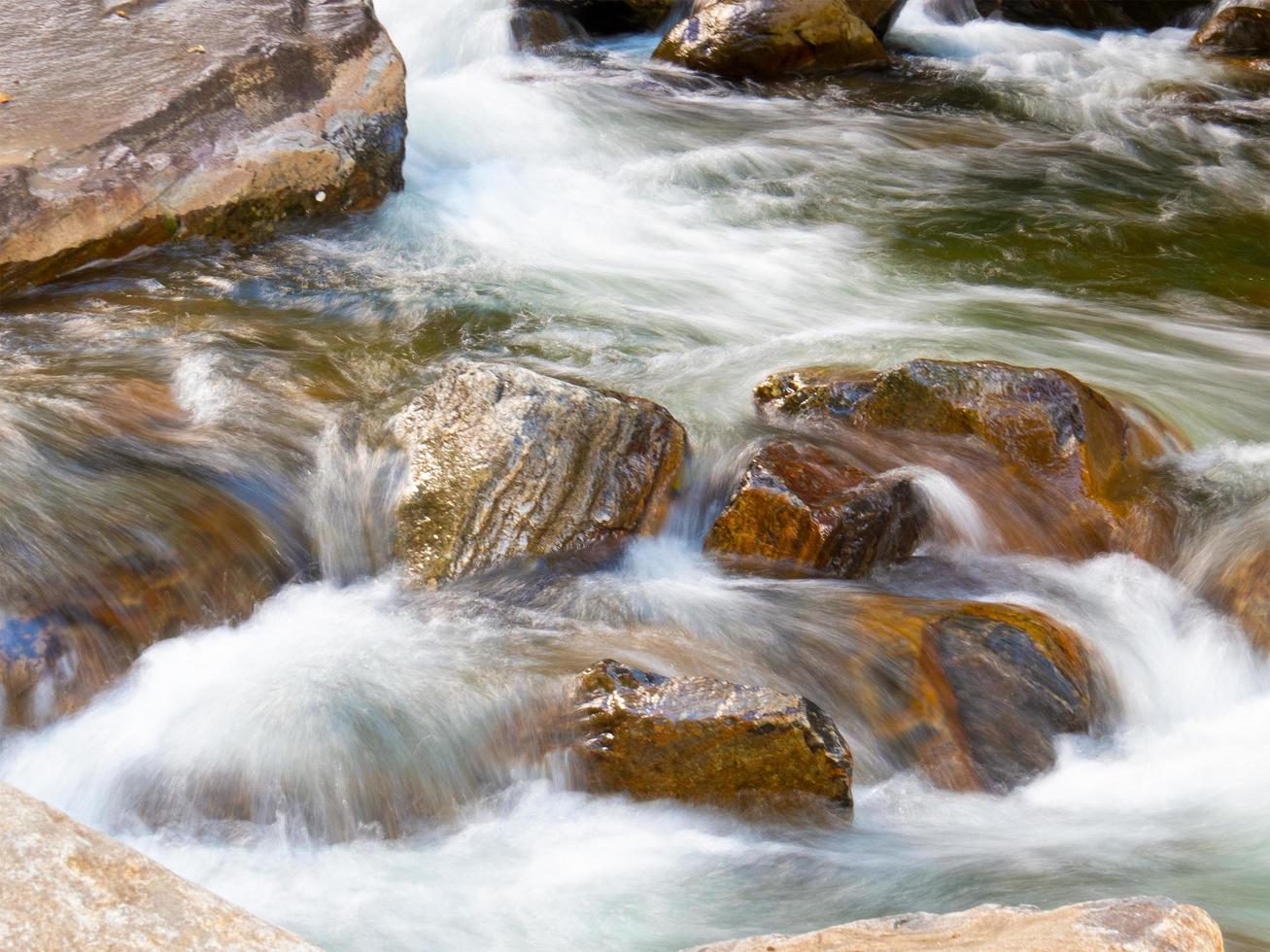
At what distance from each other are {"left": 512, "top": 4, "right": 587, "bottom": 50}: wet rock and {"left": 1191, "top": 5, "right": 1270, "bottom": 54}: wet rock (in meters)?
5.55

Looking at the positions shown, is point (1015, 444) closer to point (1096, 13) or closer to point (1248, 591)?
point (1248, 591)

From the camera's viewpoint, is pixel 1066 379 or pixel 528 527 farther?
pixel 1066 379

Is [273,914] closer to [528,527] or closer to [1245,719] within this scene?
[528,527]

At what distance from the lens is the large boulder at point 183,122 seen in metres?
5.80

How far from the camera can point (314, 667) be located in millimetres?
4016

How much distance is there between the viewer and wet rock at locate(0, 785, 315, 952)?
191 centimetres

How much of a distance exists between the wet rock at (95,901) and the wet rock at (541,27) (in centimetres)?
921

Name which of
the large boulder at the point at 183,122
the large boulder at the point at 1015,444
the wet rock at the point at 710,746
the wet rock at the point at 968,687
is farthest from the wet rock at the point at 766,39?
the wet rock at the point at 710,746

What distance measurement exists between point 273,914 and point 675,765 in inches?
43.2

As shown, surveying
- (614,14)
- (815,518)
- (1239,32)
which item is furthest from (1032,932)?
(1239,32)

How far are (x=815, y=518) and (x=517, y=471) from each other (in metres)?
1.05

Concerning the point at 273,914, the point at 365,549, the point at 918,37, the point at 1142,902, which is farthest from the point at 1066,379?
the point at 918,37

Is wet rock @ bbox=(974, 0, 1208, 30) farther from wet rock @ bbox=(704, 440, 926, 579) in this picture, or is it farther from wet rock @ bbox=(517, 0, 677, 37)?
wet rock @ bbox=(704, 440, 926, 579)

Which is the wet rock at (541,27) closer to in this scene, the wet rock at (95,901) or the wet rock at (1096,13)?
the wet rock at (1096,13)
